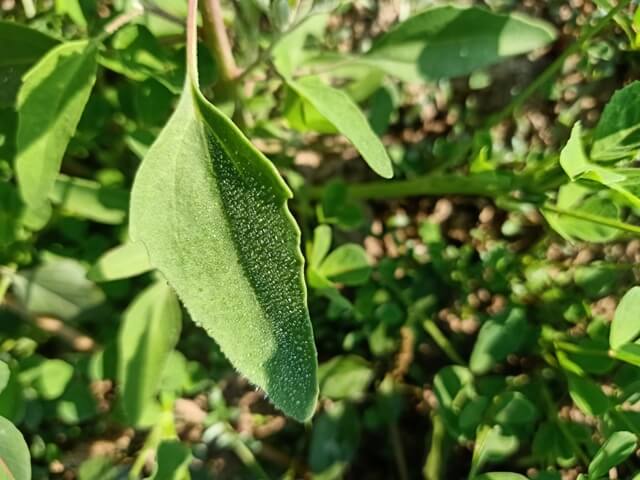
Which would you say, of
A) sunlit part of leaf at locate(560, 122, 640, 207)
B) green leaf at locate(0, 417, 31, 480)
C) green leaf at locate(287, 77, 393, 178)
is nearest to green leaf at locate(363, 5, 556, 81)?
green leaf at locate(287, 77, 393, 178)

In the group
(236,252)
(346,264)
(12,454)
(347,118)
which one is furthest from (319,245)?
(12,454)

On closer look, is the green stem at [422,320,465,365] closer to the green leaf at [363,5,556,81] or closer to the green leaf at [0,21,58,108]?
the green leaf at [363,5,556,81]

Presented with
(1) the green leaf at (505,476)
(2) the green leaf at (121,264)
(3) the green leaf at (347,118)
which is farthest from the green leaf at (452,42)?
(1) the green leaf at (505,476)

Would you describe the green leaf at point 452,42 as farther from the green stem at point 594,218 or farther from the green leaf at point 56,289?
the green leaf at point 56,289

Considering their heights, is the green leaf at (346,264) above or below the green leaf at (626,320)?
below

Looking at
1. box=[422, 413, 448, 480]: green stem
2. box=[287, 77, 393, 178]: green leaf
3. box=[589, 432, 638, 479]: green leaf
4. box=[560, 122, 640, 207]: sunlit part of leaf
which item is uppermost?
box=[287, 77, 393, 178]: green leaf

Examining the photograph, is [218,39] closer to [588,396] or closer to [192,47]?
[192,47]
